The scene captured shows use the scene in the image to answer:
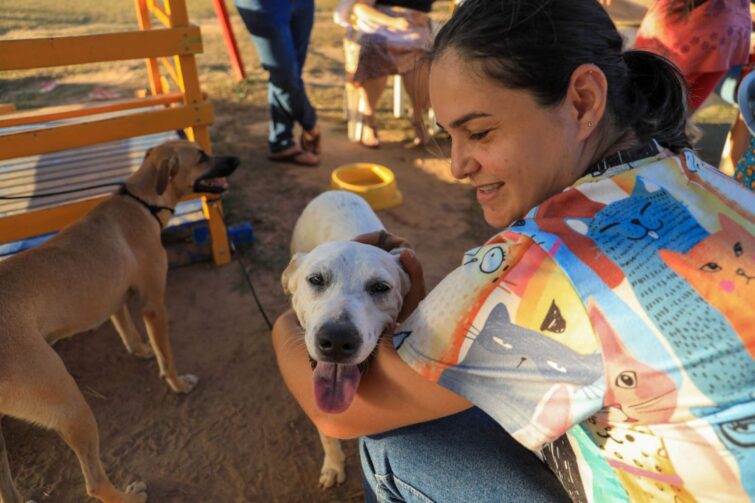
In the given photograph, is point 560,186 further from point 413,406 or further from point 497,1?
point 413,406

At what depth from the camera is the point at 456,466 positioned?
162 centimetres

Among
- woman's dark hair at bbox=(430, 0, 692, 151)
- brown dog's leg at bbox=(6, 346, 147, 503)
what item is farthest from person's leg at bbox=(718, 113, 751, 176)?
brown dog's leg at bbox=(6, 346, 147, 503)

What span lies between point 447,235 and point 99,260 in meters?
3.00

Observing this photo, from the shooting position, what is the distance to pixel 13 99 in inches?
271

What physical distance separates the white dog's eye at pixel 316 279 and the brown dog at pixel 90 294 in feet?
3.74

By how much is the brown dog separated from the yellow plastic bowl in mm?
1404

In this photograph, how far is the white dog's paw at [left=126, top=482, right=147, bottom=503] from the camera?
→ 2.35 metres

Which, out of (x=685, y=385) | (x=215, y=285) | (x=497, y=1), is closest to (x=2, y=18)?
(x=215, y=285)

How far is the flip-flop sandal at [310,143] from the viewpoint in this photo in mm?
5844

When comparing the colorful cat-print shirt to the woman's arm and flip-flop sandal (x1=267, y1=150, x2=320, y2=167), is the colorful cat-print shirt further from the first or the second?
flip-flop sandal (x1=267, y1=150, x2=320, y2=167)

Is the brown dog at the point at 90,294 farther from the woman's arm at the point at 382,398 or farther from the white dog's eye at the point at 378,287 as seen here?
the white dog's eye at the point at 378,287

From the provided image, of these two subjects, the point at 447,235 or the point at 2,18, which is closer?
the point at 447,235

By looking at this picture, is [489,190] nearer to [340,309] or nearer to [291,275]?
[340,309]

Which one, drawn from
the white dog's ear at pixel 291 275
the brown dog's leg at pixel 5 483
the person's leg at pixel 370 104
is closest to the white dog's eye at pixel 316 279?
the white dog's ear at pixel 291 275
